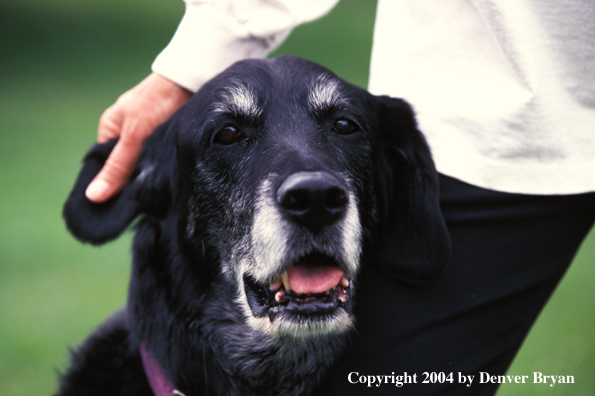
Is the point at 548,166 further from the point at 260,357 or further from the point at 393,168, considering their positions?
the point at 260,357

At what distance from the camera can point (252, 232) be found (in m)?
2.40

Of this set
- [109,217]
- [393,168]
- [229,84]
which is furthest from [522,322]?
[109,217]

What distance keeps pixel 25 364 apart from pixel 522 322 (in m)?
3.57

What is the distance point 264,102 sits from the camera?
2547mm

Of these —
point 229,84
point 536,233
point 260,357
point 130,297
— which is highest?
point 229,84

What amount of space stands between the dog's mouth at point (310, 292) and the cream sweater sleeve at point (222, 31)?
0.98 m

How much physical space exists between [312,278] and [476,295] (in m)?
0.62

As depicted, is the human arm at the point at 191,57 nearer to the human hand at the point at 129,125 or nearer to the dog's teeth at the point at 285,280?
the human hand at the point at 129,125

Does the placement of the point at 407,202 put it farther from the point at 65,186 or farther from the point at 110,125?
the point at 65,186

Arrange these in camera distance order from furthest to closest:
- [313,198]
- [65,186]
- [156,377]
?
[65,186] < [156,377] < [313,198]

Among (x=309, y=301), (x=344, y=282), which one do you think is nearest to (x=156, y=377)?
(x=309, y=301)

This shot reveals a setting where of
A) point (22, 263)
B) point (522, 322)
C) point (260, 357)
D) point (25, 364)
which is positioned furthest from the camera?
point (22, 263)

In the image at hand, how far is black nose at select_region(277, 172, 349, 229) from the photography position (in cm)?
210

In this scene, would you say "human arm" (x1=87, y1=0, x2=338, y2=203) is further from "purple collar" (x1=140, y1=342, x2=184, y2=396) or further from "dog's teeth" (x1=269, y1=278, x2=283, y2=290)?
"dog's teeth" (x1=269, y1=278, x2=283, y2=290)
